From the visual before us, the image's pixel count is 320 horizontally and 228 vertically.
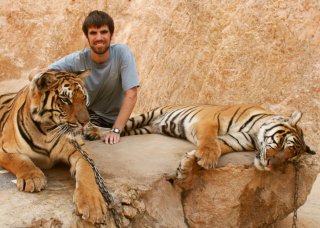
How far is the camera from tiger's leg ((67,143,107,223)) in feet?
7.25

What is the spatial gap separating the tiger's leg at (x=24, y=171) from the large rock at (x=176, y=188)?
0.04m

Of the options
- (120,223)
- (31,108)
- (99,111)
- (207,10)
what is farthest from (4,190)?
(207,10)

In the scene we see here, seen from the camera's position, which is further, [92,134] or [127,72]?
[127,72]

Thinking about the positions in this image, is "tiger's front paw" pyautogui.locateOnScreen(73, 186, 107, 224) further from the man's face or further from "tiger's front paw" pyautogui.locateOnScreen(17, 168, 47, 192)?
the man's face

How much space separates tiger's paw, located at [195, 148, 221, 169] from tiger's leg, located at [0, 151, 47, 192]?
985 millimetres

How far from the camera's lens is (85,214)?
220cm

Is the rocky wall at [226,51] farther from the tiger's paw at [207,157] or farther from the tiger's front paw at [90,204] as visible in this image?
the tiger's front paw at [90,204]

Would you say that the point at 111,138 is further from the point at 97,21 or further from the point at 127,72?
the point at 97,21

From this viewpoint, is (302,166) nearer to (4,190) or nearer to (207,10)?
(4,190)

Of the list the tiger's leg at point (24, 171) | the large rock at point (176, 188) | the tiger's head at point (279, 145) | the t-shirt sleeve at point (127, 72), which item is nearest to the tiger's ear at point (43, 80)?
the tiger's leg at point (24, 171)

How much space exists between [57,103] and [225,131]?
146 cm

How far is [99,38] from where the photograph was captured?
3.54 m

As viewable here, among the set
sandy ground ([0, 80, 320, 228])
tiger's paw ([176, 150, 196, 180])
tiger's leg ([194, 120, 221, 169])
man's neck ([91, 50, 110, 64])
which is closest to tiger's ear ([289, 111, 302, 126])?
tiger's leg ([194, 120, 221, 169])

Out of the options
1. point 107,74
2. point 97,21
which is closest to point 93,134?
point 107,74
